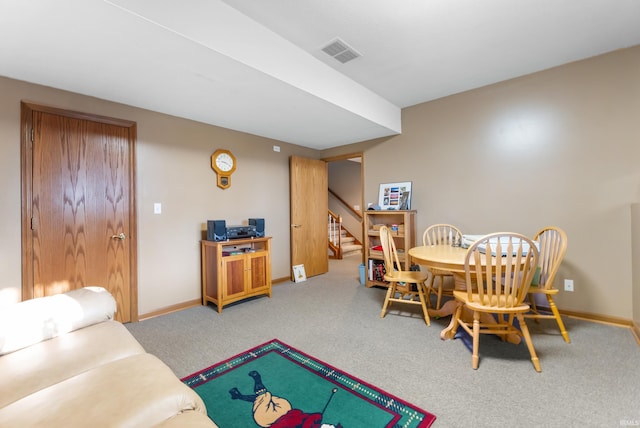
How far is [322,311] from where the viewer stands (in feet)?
10.0

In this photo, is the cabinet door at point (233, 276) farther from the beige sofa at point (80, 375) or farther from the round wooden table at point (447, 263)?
the round wooden table at point (447, 263)

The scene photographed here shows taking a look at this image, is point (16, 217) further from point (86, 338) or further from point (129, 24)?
point (129, 24)

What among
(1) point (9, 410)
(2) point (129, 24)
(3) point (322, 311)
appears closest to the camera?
(1) point (9, 410)

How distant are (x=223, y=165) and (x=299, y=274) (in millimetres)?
2018

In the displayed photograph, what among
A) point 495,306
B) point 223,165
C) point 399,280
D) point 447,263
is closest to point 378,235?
point 399,280

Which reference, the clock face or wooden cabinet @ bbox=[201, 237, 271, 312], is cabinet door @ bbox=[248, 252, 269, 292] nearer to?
wooden cabinet @ bbox=[201, 237, 271, 312]

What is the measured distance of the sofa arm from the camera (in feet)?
4.33

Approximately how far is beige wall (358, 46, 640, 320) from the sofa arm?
355 centimetres

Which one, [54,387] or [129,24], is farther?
[129,24]

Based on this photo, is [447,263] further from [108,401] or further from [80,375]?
[80,375]

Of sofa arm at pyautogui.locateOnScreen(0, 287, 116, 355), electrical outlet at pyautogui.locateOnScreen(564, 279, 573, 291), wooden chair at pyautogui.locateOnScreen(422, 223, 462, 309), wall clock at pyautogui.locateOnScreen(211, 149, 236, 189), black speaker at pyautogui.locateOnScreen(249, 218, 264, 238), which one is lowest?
electrical outlet at pyautogui.locateOnScreen(564, 279, 573, 291)

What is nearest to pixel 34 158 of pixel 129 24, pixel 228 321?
pixel 129 24

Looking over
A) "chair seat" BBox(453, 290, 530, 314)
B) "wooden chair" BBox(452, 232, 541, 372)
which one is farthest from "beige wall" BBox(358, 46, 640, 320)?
"chair seat" BBox(453, 290, 530, 314)

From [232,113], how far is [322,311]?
2.44 meters
